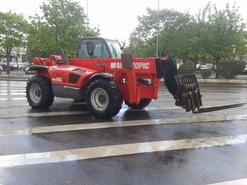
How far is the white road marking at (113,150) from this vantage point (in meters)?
6.59

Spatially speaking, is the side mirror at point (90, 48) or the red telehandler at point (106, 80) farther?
the side mirror at point (90, 48)

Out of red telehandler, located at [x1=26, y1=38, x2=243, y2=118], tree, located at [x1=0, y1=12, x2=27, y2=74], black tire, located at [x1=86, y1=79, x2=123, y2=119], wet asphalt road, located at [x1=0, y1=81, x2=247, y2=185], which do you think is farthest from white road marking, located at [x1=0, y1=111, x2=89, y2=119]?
tree, located at [x1=0, y1=12, x2=27, y2=74]

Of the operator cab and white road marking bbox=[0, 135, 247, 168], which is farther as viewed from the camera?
the operator cab

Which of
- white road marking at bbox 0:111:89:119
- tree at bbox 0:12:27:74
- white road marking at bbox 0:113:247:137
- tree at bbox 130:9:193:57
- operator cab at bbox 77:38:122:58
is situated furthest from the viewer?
tree at bbox 0:12:27:74

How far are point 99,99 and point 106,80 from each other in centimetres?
57

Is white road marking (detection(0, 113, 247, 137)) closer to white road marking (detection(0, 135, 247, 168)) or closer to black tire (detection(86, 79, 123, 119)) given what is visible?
black tire (detection(86, 79, 123, 119))

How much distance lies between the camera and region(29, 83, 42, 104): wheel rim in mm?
12727

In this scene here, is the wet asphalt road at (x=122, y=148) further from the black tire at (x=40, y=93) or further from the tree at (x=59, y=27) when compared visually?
the tree at (x=59, y=27)

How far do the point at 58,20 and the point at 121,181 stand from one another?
31.3m

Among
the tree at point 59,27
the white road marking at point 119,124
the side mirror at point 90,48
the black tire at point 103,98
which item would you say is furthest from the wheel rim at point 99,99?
the tree at point 59,27

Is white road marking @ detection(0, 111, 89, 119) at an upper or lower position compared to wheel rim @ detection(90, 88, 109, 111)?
lower

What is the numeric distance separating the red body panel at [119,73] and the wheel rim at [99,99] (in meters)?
0.53

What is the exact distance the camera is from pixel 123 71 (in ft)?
36.5

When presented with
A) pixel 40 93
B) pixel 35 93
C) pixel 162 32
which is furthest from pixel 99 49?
pixel 162 32
